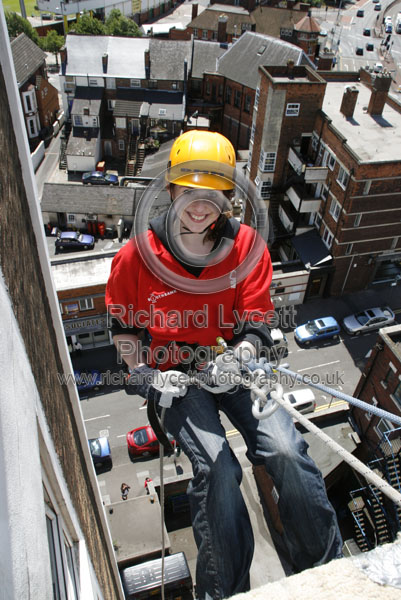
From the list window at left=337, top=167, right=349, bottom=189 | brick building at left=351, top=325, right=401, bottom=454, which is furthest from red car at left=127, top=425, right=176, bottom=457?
window at left=337, top=167, right=349, bottom=189

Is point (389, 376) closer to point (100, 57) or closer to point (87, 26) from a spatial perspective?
point (100, 57)

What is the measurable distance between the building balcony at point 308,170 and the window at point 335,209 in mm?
1586

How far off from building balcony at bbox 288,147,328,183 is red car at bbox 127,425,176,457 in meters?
17.9

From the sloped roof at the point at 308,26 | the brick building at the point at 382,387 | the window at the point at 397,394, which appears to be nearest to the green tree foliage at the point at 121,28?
the sloped roof at the point at 308,26

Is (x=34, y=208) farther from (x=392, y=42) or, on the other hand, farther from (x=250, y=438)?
(x=392, y=42)

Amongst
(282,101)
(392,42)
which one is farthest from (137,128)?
(392,42)

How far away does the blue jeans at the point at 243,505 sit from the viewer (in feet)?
17.7

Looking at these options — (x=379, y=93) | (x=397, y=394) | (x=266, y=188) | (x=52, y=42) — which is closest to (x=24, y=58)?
(x=52, y=42)

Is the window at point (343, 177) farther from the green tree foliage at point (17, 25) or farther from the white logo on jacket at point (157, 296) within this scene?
the green tree foliage at point (17, 25)

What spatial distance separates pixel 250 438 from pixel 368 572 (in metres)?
3.66

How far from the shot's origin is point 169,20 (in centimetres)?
8869

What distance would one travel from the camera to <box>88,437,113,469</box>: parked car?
74.9 ft

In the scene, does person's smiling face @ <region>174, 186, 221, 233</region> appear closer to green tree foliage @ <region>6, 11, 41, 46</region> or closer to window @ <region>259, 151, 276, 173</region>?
window @ <region>259, 151, 276, 173</region>

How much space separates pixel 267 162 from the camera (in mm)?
31844
